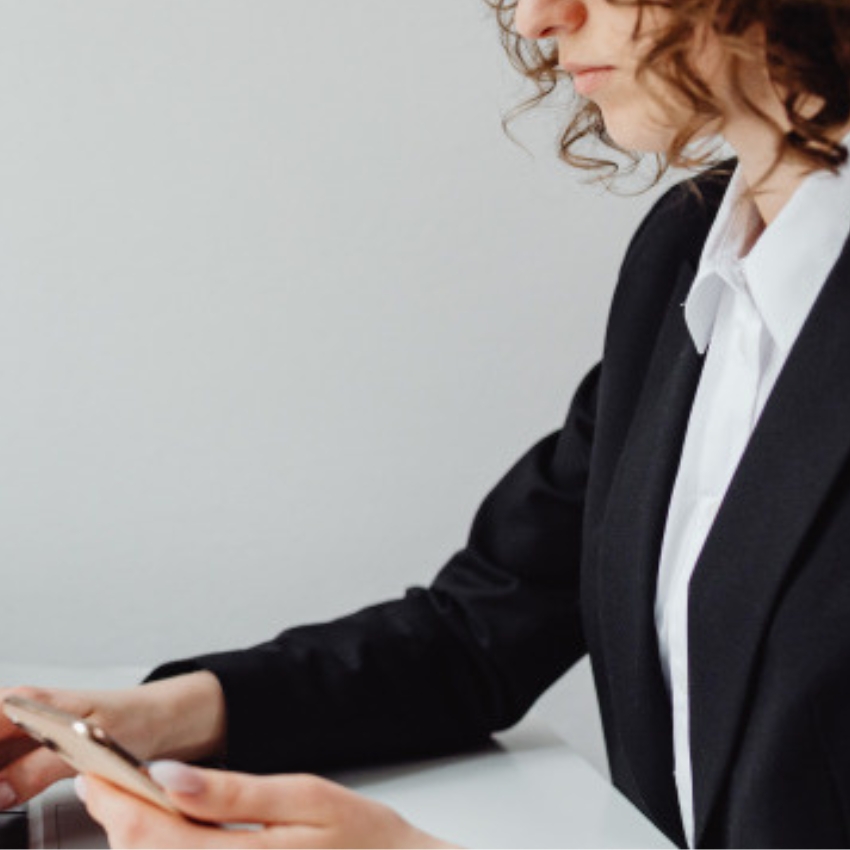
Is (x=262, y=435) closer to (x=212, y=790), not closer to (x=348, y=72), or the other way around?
(x=348, y=72)

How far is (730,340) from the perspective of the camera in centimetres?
122

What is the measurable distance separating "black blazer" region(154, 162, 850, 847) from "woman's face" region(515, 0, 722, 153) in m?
0.17

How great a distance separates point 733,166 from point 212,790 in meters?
0.78

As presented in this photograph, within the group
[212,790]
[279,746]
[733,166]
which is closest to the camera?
[212,790]

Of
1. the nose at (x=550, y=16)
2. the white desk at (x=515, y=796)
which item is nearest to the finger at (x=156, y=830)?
the white desk at (x=515, y=796)

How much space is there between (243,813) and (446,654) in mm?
536

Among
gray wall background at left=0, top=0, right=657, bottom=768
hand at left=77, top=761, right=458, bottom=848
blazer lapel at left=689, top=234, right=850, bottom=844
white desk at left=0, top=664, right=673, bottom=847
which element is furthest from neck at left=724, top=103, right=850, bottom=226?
gray wall background at left=0, top=0, right=657, bottom=768

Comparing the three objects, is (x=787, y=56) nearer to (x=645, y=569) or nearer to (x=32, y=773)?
(x=645, y=569)

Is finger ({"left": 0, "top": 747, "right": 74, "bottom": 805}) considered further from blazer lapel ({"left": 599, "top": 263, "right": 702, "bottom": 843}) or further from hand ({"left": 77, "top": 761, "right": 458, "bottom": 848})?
blazer lapel ({"left": 599, "top": 263, "right": 702, "bottom": 843})

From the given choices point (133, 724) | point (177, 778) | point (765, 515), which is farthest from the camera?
point (133, 724)

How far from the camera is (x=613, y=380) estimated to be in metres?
1.34

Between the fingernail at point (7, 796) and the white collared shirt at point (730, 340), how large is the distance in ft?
1.56

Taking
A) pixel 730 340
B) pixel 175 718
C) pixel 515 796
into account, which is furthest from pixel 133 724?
pixel 730 340

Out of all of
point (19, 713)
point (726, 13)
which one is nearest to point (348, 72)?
point (726, 13)
